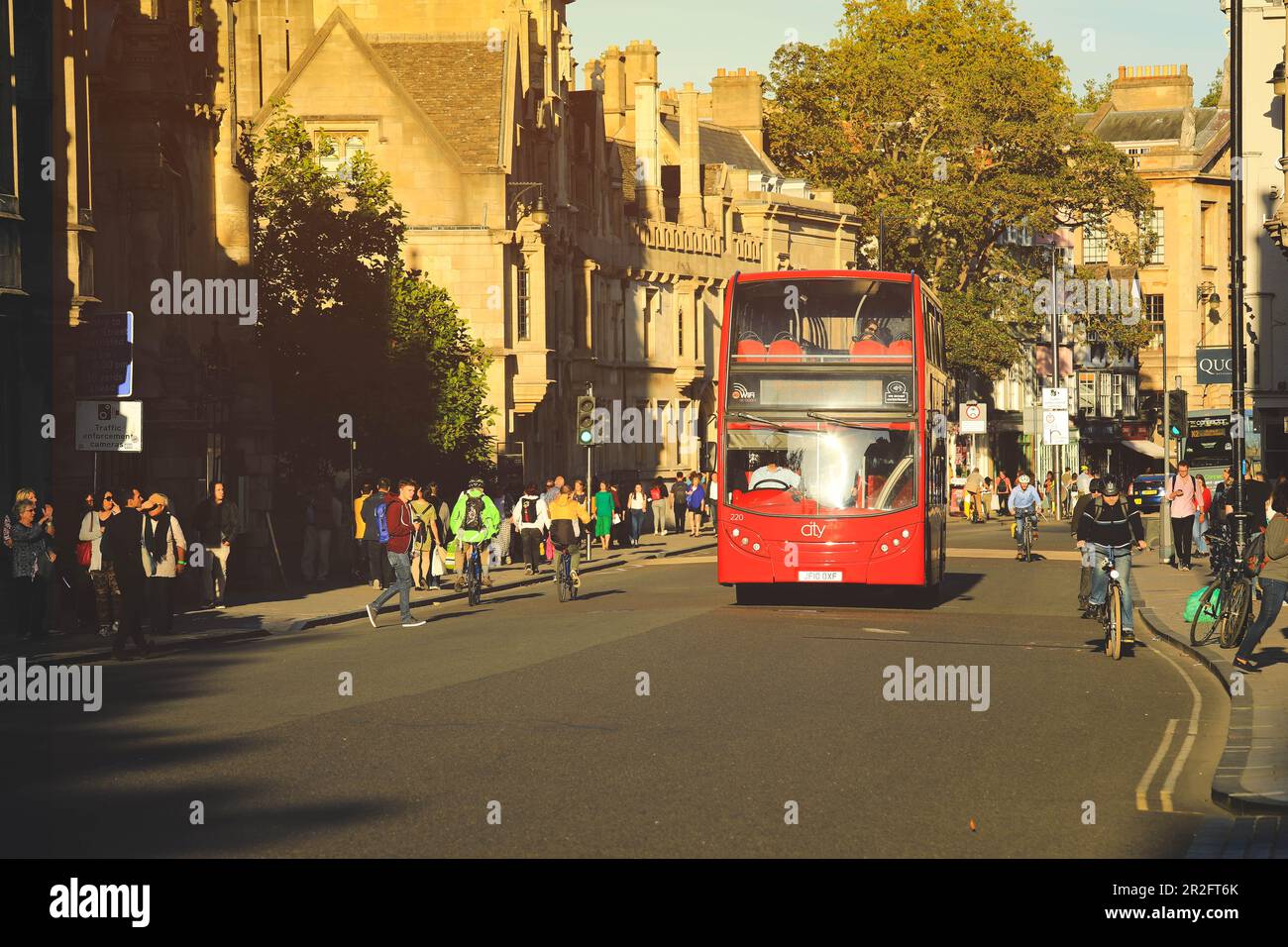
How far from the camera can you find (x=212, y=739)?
14242 mm

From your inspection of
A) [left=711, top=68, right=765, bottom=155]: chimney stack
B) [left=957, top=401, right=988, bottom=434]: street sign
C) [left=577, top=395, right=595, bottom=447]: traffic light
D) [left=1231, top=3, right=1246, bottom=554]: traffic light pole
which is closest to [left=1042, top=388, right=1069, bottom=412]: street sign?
[left=957, top=401, right=988, bottom=434]: street sign

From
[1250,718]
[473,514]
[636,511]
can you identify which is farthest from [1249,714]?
[636,511]

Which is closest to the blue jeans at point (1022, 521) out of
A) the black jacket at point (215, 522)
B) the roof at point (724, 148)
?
the black jacket at point (215, 522)

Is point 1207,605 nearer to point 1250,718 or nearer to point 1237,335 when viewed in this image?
point 1250,718

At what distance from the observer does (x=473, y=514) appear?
98.4 feet

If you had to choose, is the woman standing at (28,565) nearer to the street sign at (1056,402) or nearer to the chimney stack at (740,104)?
the street sign at (1056,402)

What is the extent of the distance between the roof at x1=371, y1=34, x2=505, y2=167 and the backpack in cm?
2334

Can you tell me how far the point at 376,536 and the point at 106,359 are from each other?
844 centimetres

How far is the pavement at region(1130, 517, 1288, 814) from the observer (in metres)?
11.8

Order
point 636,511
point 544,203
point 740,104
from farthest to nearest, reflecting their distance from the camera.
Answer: point 740,104 → point 544,203 → point 636,511
